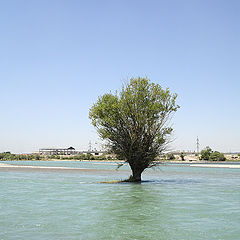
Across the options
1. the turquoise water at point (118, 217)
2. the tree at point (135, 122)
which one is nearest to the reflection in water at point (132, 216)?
the turquoise water at point (118, 217)

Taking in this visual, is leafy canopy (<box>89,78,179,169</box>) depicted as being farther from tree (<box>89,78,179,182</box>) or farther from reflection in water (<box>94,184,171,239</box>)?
reflection in water (<box>94,184,171,239</box>)

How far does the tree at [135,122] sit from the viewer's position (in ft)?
140

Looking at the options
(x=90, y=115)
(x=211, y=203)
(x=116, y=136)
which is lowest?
(x=211, y=203)

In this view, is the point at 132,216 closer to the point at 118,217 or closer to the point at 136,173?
the point at 118,217

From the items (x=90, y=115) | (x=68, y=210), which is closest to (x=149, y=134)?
(x=90, y=115)

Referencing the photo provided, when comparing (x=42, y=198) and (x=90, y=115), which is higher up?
(x=90, y=115)

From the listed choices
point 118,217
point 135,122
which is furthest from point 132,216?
point 135,122

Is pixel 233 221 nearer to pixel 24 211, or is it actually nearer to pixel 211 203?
pixel 211 203

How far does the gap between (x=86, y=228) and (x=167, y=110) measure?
28670 millimetres

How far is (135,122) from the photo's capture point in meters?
43.0

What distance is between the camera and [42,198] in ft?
93.7

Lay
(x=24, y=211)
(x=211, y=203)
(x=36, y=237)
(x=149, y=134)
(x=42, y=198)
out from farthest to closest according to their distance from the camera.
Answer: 1. (x=149, y=134)
2. (x=42, y=198)
3. (x=211, y=203)
4. (x=24, y=211)
5. (x=36, y=237)

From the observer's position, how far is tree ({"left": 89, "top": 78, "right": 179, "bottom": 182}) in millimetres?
42719

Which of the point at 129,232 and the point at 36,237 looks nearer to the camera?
the point at 36,237
